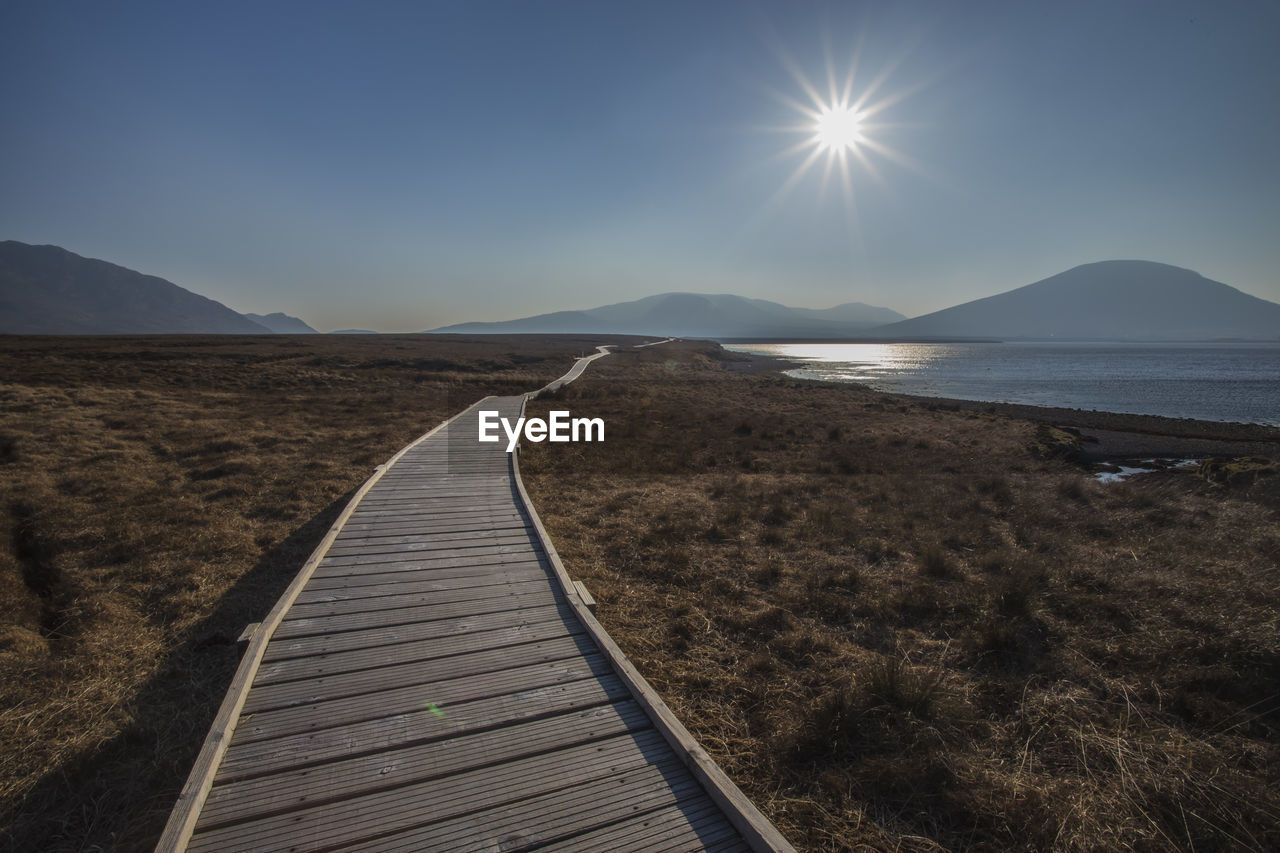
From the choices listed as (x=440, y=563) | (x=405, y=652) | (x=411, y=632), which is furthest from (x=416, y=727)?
(x=440, y=563)

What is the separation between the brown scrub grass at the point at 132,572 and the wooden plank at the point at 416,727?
94 cm

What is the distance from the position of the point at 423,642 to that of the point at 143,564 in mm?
5739

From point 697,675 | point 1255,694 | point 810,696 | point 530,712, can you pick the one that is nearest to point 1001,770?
point 810,696

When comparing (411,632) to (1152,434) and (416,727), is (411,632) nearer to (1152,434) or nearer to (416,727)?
(416,727)

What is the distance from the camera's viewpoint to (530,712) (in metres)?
3.84

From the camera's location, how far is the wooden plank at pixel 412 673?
3898 millimetres

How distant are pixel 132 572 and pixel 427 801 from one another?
7072 mm

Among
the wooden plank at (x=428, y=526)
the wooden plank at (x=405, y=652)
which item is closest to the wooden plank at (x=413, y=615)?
the wooden plank at (x=405, y=652)

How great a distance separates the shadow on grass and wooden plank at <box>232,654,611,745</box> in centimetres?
90

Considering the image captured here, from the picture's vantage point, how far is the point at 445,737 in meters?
3.58

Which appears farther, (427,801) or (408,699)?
(408,699)

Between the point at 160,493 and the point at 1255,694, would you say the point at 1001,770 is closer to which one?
the point at 1255,694

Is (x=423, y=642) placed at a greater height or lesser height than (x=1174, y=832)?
greater

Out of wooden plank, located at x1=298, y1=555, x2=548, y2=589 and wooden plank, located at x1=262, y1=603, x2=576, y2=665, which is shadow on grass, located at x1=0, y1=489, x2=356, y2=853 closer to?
wooden plank, located at x1=262, y1=603, x2=576, y2=665
